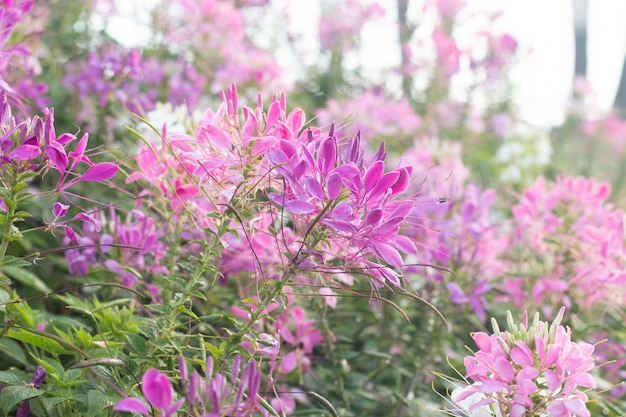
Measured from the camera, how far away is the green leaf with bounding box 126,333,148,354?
2.83 feet

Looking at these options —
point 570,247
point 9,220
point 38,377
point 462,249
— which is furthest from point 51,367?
point 570,247

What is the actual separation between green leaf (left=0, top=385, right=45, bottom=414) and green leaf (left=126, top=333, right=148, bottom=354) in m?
0.13

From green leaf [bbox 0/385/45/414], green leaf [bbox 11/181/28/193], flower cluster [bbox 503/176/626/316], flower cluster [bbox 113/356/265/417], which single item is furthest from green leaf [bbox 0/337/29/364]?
flower cluster [bbox 503/176/626/316]

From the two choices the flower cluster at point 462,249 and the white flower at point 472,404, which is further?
the flower cluster at point 462,249

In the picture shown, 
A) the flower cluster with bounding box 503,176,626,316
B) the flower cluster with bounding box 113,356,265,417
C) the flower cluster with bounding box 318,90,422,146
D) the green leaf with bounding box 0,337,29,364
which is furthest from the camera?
the flower cluster with bounding box 318,90,422,146

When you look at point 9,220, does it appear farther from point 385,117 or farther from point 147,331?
point 385,117

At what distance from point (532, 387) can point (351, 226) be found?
0.99 feet

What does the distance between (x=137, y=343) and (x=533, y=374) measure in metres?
0.51

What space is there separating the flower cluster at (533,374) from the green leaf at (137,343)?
0.43m

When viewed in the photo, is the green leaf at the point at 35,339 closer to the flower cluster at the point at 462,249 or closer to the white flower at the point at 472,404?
the white flower at the point at 472,404

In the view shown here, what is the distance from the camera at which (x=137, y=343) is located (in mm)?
868

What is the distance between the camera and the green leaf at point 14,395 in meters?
0.82

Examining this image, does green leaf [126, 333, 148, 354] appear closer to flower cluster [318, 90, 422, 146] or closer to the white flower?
the white flower

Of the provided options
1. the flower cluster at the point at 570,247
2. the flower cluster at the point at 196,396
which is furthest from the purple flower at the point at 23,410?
the flower cluster at the point at 570,247
